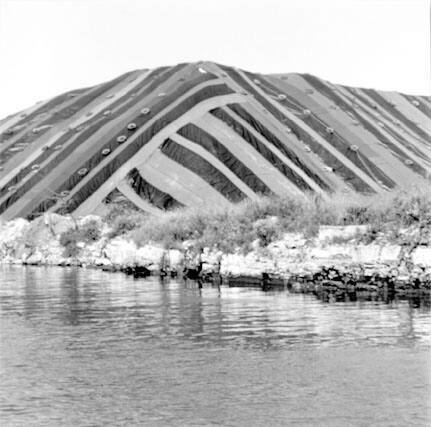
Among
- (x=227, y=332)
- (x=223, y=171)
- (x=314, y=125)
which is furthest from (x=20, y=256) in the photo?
(x=227, y=332)

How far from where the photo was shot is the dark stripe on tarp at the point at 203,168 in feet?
262

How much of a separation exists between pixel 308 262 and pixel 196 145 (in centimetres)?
4970

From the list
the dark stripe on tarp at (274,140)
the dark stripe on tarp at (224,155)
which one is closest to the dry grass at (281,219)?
the dark stripe on tarp at (224,155)

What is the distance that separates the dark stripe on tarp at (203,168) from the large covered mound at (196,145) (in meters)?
0.11

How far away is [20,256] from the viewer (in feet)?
225

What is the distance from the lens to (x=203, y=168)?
83.5m

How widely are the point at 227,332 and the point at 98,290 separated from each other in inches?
562

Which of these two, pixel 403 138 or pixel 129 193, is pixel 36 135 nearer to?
pixel 129 193

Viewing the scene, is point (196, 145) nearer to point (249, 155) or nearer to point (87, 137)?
point (249, 155)

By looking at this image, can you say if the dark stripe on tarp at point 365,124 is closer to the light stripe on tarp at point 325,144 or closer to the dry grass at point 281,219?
the light stripe on tarp at point 325,144

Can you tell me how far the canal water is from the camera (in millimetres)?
15945

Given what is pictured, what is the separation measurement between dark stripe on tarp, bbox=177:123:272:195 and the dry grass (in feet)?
86.8

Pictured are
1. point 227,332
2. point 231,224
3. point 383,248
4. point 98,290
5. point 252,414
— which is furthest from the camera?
point 231,224

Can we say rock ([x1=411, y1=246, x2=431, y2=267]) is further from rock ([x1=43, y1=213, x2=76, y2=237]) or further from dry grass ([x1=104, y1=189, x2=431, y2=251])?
rock ([x1=43, y1=213, x2=76, y2=237])
